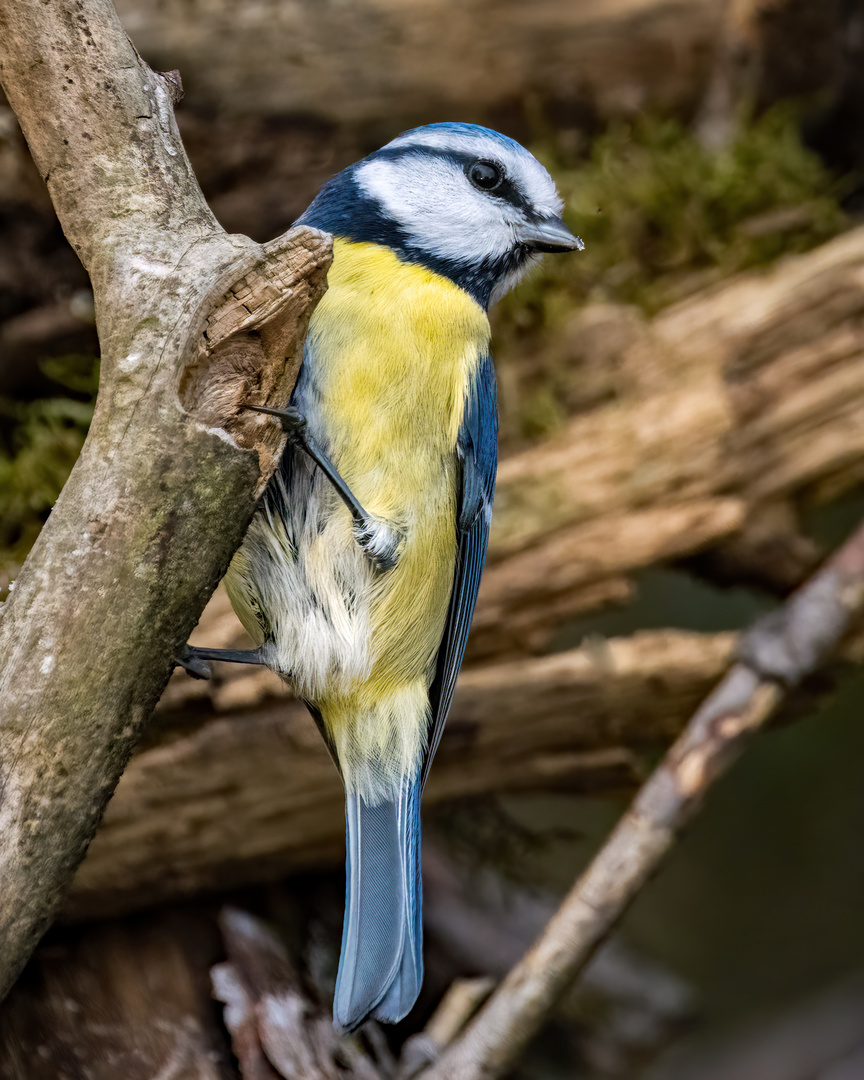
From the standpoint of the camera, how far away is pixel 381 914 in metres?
1.53

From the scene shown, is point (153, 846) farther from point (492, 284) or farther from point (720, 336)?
point (720, 336)

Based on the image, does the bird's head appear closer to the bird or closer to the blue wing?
the bird

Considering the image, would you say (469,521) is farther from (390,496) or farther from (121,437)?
(121,437)

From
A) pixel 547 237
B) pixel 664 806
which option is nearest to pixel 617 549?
pixel 664 806

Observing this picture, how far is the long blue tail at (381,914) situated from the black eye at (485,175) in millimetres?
993

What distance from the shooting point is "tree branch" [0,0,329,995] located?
104 cm

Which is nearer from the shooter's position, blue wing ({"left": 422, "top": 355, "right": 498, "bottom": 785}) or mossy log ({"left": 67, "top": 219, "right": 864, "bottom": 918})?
blue wing ({"left": 422, "top": 355, "right": 498, "bottom": 785})

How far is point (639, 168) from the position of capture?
2.54 meters

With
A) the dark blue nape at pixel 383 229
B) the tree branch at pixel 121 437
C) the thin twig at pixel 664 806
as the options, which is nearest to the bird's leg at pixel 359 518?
the tree branch at pixel 121 437

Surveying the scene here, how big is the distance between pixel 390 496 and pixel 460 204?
21.1 inches

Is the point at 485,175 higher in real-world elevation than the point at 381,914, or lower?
higher

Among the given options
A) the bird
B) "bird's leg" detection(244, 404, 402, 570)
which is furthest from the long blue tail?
"bird's leg" detection(244, 404, 402, 570)

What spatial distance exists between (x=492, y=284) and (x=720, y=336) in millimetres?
814

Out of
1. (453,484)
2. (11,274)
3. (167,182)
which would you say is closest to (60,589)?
(167,182)
